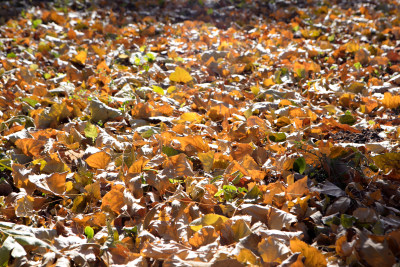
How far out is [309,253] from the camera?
1327 millimetres

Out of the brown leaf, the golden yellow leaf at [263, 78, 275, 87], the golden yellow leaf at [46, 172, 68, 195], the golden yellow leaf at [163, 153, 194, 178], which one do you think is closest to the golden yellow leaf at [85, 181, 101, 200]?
the golden yellow leaf at [46, 172, 68, 195]

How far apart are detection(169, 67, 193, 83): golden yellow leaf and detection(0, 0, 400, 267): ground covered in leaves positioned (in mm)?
21

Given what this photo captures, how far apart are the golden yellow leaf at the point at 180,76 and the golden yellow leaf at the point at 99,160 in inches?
56.5

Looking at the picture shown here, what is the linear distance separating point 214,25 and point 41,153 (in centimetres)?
403

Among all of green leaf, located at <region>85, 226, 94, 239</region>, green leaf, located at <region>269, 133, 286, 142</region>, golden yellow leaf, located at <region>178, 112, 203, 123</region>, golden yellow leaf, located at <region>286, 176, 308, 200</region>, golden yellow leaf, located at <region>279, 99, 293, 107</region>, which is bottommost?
green leaf, located at <region>85, 226, 94, 239</region>

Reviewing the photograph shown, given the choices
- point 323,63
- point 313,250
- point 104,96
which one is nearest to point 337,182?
point 313,250

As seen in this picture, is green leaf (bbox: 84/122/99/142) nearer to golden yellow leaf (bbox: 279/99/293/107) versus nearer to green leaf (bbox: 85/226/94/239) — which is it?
green leaf (bbox: 85/226/94/239)

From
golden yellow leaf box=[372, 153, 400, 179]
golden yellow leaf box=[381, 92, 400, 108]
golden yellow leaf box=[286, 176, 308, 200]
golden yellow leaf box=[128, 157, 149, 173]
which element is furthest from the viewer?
golden yellow leaf box=[381, 92, 400, 108]

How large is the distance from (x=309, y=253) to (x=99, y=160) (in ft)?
3.99

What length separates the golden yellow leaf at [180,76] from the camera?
3.23m

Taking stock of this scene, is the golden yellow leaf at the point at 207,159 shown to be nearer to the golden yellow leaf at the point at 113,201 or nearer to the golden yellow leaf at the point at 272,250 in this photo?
the golden yellow leaf at the point at 113,201

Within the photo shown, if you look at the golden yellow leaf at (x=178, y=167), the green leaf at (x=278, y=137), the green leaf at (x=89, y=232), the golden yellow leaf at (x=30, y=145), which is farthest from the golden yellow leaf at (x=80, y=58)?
the green leaf at (x=89, y=232)

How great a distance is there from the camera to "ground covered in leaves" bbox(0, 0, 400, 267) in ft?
4.78

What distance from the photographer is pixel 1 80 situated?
3203 millimetres
